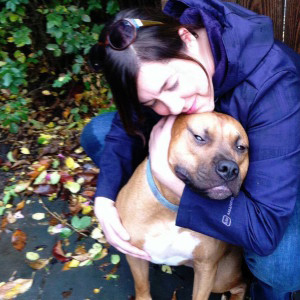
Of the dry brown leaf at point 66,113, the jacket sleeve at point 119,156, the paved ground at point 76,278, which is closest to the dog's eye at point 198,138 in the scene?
the jacket sleeve at point 119,156

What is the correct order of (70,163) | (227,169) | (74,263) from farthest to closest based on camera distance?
(70,163) → (74,263) → (227,169)

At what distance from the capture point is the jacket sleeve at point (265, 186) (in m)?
1.59

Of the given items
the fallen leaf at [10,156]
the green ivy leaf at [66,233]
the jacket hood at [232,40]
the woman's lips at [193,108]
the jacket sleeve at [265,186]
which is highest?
the jacket hood at [232,40]

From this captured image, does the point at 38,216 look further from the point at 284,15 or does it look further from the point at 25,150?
the point at 284,15

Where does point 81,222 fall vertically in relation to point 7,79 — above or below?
below

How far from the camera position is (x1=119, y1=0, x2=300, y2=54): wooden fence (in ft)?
7.32

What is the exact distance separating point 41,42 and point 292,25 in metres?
2.03

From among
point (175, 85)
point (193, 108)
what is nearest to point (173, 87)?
point (175, 85)

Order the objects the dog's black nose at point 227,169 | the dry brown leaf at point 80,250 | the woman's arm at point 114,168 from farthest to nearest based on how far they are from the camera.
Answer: the dry brown leaf at point 80,250
the woman's arm at point 114,168
the dog's black nose at point 227,169

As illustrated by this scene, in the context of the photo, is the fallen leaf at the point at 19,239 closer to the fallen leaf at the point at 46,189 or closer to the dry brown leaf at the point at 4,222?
the dry brown leaf at the point at 4,222

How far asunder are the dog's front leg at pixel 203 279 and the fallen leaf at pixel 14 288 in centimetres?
92

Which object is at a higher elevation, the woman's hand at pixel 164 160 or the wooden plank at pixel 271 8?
the wooden plank at pixel 271 8

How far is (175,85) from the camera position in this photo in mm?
1570

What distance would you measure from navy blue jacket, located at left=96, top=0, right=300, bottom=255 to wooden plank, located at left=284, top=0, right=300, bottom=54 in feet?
2.10
